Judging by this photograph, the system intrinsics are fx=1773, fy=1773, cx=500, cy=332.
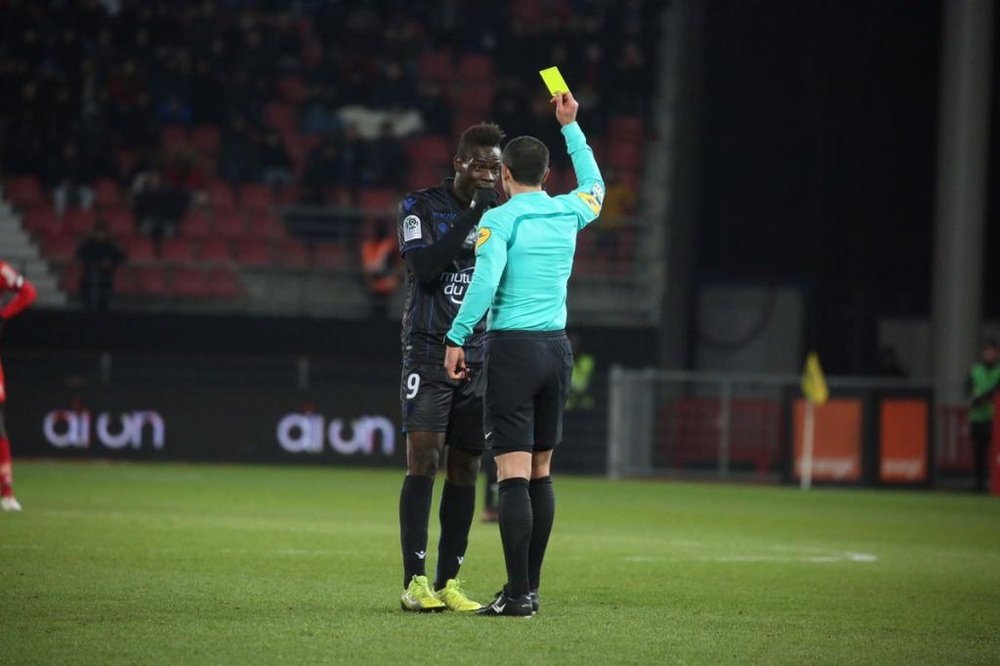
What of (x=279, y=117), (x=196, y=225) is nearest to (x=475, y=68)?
(x=279, y=117)

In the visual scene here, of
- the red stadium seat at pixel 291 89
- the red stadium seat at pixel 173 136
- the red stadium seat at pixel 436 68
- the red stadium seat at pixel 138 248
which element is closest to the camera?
the red stadium seat at pixel 138 248

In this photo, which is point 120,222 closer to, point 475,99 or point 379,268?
Result: point 379,268

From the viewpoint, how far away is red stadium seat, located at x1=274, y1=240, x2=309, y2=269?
26.6m

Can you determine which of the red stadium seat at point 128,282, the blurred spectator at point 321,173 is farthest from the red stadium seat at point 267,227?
the red stadium seat at point 128,282

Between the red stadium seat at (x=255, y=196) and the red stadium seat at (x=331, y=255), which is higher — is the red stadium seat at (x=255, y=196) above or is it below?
above

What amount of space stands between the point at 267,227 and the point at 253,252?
1.74 ft

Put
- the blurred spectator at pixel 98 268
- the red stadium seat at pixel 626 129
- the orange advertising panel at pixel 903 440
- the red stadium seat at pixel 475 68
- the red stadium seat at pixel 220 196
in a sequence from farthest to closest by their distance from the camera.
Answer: the red stadium seat at pixel 475 68 < the red stadium seat at pixel 626 129 < the red stadium seat at pixel 220 196 < the blurred spectator at pixel 98 268 < the orange advertising panel at pixel 903 440

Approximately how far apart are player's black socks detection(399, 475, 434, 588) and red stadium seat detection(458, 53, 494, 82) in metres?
21.9

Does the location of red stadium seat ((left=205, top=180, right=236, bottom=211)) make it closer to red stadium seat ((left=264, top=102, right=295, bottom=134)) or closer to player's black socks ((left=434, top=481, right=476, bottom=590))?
red stadium seat ((left=264, top=102, right=295, bottom=134))

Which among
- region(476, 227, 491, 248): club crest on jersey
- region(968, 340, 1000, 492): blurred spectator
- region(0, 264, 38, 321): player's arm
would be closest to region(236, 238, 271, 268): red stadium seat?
region(968, 340, 1000, 492): blurred spectator

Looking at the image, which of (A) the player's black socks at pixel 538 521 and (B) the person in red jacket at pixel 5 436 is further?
(B) the person in red jacket at pixel 5 436

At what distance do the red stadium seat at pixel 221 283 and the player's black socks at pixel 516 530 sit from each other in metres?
18.6

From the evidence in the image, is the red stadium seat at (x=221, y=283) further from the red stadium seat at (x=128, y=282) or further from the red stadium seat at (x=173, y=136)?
the red stadium seat at (x=173, y=136)

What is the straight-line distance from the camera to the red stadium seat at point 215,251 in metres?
26.5
